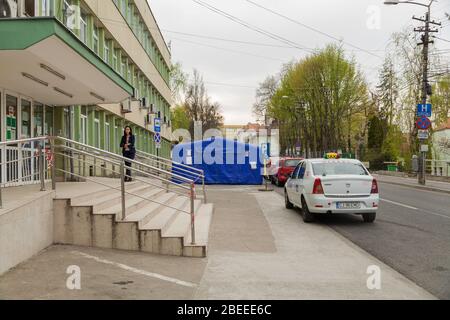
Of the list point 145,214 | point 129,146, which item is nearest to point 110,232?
point 145,214

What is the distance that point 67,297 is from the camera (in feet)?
16.9

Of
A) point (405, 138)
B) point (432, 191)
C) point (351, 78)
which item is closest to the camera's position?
point (432, 191)

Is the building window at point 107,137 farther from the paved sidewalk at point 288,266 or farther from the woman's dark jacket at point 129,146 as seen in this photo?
the paved sidewalk at point 288,266

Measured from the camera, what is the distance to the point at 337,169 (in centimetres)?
1168

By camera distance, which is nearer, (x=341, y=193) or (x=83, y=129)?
(x=341, y=193)

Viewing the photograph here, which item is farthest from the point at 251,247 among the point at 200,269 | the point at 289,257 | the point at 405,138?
the point at 405,138

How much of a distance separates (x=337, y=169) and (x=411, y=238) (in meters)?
2.75

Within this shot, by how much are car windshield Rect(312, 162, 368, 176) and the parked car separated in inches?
473

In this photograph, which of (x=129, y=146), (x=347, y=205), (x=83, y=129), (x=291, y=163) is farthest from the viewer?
(x=291, y=163)

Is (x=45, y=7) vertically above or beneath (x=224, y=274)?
above

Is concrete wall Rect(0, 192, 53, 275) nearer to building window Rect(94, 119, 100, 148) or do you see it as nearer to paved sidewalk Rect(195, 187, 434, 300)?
paved sidewalk Rect(195, 187, 434, 300)

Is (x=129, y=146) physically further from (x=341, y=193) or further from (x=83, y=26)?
(x=341, y=193)
